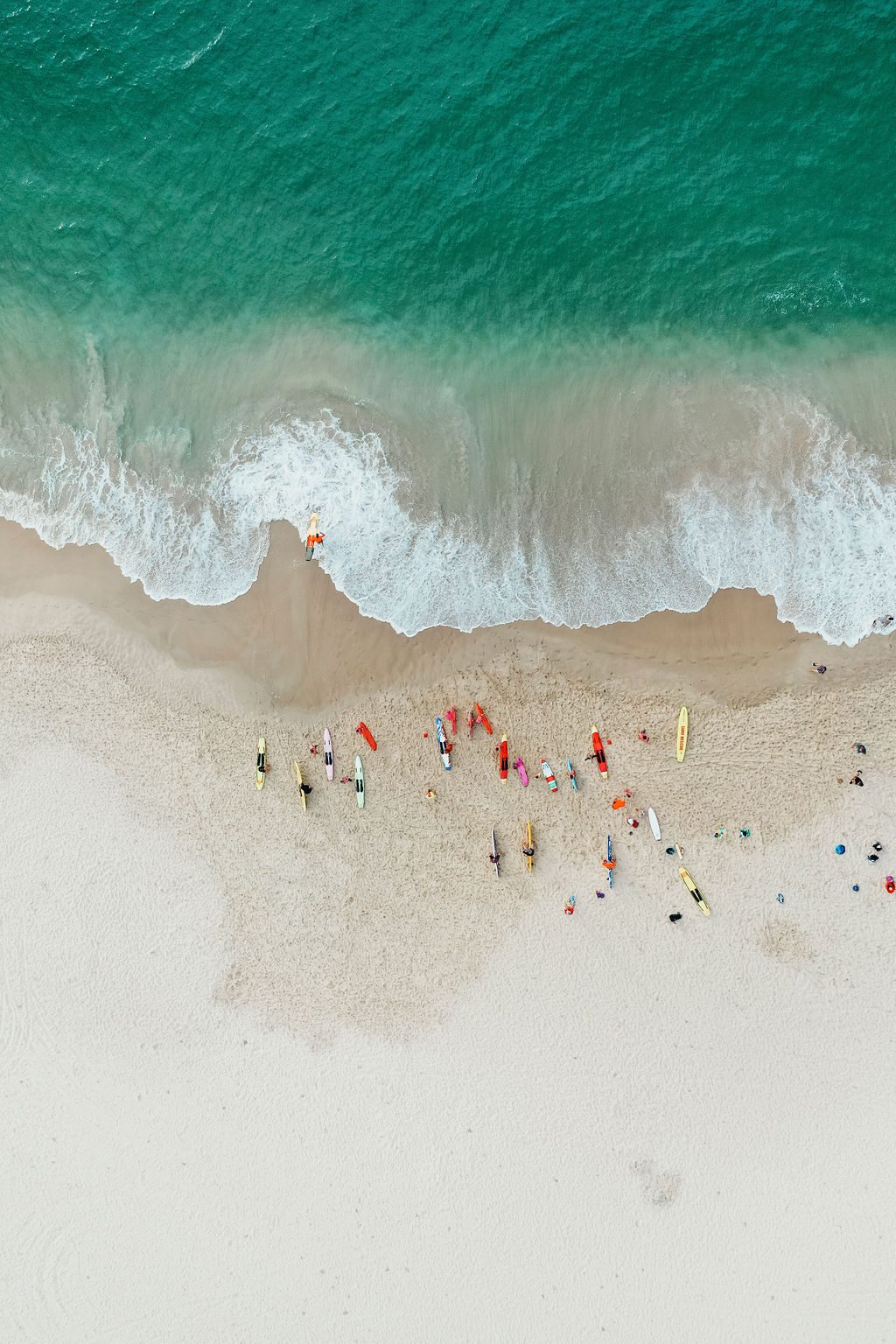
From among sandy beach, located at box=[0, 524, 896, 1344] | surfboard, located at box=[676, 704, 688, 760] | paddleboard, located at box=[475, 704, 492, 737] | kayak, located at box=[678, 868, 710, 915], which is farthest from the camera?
paddleboard, located at box=[475, 704, 492, 737]

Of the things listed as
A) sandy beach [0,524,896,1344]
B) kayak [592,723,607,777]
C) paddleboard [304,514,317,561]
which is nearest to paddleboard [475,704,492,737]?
sandy beach [0,524,896,1344]

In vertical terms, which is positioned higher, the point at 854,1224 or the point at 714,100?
the point at 714,100

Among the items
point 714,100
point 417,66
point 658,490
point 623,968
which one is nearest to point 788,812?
point 623,968

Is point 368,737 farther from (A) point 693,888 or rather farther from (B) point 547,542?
(A) point 693,888

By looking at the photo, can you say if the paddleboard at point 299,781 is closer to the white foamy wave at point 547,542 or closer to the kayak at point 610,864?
the white foamy wave at point 547,542

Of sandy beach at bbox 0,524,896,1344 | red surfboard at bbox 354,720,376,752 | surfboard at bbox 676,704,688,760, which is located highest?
surfboard at bbox 676,704,688,760

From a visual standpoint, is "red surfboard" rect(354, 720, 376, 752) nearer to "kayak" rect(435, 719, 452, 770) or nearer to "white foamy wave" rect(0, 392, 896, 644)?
"kayak" rect(435, 719, 452, 770)

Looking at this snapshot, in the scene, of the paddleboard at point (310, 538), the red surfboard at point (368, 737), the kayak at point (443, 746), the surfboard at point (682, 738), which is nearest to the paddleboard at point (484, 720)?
the kayak at point (443, 746)

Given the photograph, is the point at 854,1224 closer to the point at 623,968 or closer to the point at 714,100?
the point at 623,968
